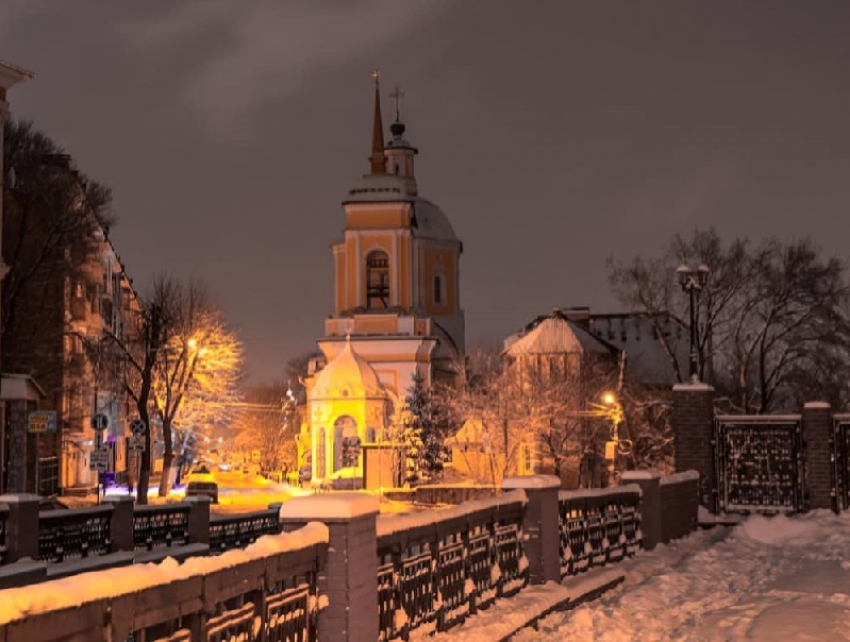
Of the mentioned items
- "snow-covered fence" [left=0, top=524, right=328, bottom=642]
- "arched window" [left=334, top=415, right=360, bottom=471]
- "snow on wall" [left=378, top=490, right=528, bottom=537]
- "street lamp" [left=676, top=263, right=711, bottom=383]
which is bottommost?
"snow-covered fence" [left=0, top=524, right=328, bottom=642]

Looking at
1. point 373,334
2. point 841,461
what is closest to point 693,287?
point 841,461

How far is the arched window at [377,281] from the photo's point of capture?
7231cm

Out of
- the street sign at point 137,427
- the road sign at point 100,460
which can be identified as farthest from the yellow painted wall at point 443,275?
the road sign at point 100,460

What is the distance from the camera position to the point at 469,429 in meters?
56.3

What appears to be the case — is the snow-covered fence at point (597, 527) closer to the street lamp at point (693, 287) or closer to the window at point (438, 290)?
the street lamp at point (693, 287)

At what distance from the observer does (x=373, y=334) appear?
70.9m

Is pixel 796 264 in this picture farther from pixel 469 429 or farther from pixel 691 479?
pixel 691 479

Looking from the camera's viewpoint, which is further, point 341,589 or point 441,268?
point 441,268

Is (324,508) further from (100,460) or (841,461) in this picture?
(100,460)

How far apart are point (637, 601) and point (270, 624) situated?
7727mm

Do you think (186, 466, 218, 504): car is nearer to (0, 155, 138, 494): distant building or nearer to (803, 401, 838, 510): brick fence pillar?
(0, 155, 138, 494): distant building

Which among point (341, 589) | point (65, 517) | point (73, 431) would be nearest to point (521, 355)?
point (73, 431)

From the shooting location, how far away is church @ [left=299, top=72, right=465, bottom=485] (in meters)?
60.8

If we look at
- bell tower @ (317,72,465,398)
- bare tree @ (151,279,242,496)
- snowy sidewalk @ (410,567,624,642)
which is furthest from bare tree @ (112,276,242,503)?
snowy sidewalk @ (410,567,624,642)
